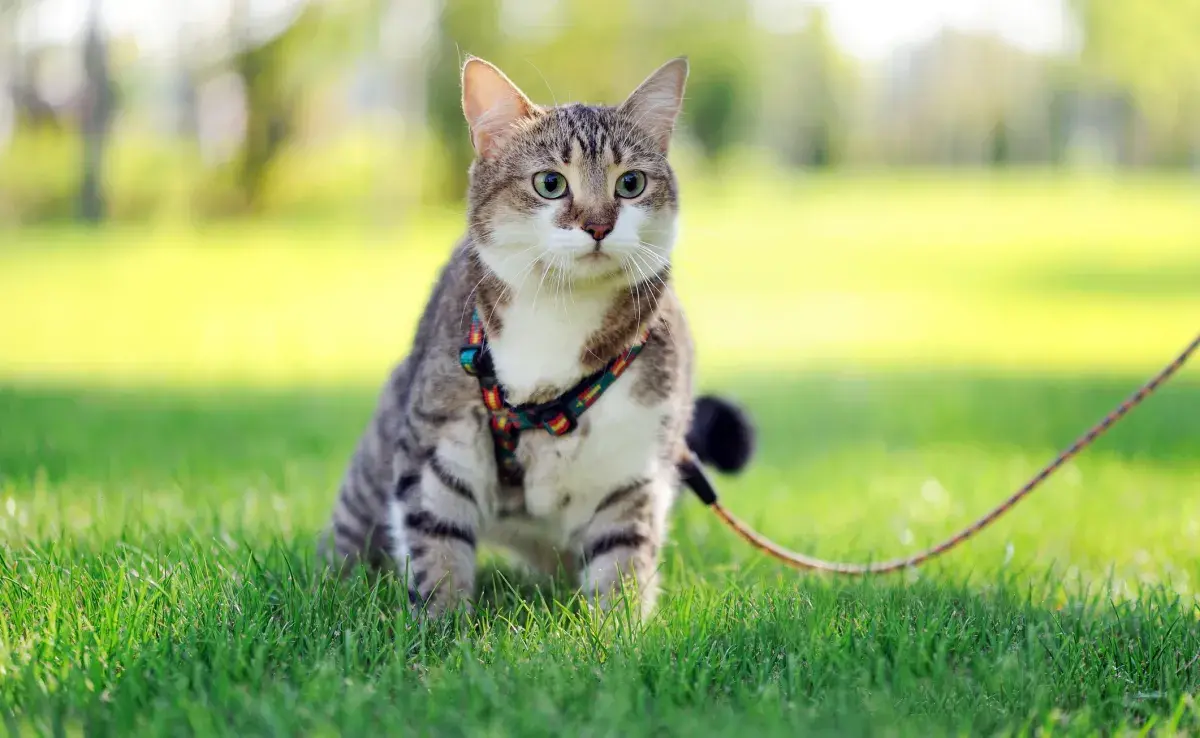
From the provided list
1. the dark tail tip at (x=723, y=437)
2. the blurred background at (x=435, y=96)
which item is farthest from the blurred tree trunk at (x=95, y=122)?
the dark tail tip at (x=723, y=437)

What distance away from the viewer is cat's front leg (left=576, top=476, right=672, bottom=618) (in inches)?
105

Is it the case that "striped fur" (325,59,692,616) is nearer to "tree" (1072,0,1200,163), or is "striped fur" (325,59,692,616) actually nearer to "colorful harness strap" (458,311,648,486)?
"colorful harness strap" (458,311,648,486)

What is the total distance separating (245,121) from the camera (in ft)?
77.5

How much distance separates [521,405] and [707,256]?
59.5ft

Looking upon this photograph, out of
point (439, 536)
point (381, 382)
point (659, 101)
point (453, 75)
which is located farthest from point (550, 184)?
point (453, 75)

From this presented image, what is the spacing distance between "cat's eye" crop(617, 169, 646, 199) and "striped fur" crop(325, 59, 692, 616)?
0.6 inches

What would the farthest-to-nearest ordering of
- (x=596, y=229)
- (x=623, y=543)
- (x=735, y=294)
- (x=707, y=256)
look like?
(x=707, y=256) → (x=735, y=294) → (x=623, y=543) → (x=596, y=229)

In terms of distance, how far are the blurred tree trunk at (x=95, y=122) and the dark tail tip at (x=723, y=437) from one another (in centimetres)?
2039

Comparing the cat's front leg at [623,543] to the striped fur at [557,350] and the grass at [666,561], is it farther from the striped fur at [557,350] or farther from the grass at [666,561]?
the grass at [666,561]

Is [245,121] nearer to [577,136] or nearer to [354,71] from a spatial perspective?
Answer: [354,71]

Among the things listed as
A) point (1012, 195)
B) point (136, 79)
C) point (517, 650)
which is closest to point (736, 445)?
point (517, 650)

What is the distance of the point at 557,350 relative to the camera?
8.56ft

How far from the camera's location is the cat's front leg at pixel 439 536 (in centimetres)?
262

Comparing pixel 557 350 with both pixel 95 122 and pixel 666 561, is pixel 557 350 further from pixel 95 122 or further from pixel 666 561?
pixel 95 122
